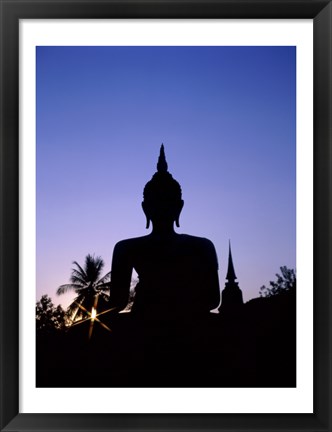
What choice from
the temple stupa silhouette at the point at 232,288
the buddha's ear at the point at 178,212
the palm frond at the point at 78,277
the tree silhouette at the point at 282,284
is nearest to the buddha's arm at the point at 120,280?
the palm frond at the point at 78,277

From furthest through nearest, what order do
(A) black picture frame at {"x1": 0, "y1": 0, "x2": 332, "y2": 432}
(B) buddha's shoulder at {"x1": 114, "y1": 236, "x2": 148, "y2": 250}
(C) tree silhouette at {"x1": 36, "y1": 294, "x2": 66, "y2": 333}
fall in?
(B) buddha's shoulder at {"x1": 114, "y1": 236, "x2": 148, "y2": 250} → (C) tree silhouette at {"x1": 36, "y1": 294, "x2": 66, "y2": 333} → (A) black picture frame at {"x1": 0, "y1": 0, "x2": 332, "y2": 432}

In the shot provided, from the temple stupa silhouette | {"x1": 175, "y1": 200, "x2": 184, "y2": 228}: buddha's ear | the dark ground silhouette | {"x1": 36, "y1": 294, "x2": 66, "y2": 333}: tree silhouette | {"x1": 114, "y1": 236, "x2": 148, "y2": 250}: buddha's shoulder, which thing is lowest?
the dark ground silhouette

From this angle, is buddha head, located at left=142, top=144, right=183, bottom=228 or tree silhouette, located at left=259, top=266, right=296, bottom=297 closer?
tree silhouette, located at left=259, top=266, right=296, bottom=297

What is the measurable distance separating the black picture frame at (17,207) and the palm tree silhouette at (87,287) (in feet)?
1.06

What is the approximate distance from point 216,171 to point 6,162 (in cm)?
96

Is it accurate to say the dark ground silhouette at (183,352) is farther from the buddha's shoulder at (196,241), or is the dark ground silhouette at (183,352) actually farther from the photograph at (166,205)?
the buddha's shoulder at (196,241)

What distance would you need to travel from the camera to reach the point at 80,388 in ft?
7.12

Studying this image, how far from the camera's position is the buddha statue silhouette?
2322 millimetres

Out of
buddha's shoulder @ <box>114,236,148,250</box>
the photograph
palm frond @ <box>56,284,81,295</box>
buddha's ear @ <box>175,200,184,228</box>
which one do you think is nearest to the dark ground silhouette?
the photograph

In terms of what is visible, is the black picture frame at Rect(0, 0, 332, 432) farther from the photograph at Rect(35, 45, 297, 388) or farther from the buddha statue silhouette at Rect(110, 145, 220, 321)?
the buddha statue silhouette at Rect(110, 145, 220, 321)

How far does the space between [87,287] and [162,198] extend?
0.54 metres

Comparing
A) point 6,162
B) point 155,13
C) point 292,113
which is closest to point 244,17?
point 155,13

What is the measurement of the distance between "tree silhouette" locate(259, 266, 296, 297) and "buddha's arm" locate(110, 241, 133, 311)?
25.0 inches

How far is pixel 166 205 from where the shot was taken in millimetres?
2365
